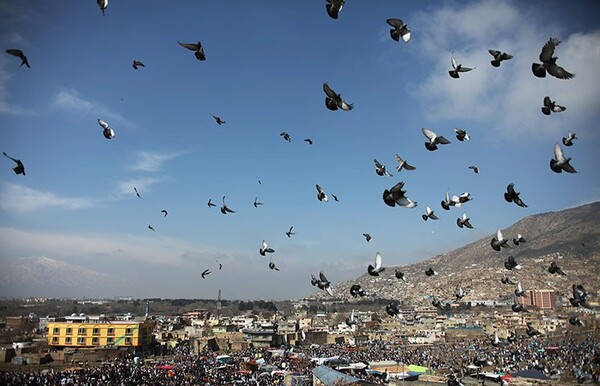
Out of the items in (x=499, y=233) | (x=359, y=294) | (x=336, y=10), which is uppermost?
(x=336, y=10)

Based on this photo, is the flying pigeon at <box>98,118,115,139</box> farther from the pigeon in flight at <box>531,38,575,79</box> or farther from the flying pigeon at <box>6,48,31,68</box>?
the pigeon in flight at <box>531,38,575,79</box>

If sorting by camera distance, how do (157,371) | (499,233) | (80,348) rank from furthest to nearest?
(80,348) → (157,371) → (499,233)

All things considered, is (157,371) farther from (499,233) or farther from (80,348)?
(499,233)

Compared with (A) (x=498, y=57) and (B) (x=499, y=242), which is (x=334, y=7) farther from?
(B) (x=499, y=242)

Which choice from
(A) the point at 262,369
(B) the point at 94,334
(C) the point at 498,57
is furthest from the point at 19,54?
(B) the point at 94,334

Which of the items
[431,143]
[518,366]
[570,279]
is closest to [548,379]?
[518,366]

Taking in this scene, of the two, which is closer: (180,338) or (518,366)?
(518,366)
